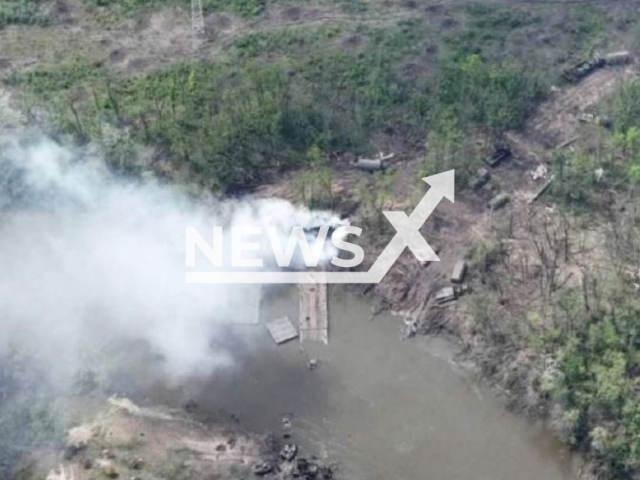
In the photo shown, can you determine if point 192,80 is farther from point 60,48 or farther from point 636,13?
point 636,13

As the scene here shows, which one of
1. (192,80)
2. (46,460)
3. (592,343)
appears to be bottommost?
(46,460)

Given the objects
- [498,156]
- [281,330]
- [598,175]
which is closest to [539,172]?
[498,156]

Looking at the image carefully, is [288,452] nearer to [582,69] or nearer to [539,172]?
[539,172]

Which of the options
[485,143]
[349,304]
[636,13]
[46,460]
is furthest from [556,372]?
[636,13]

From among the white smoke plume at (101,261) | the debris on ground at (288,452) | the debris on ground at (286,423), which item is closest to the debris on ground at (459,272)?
the white smoke plume at (101,261)

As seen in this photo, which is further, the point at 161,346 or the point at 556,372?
the point at 161,346
